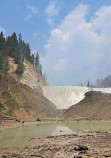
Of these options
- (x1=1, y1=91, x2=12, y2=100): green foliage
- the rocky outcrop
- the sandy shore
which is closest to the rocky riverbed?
the sandy shore

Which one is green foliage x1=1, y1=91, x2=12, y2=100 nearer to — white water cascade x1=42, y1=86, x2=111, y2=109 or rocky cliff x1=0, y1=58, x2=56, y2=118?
rocky cliff x1=0, y1=58, x2=56, y2=118

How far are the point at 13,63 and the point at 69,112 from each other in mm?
41614

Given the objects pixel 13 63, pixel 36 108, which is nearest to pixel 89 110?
pixel 36 108

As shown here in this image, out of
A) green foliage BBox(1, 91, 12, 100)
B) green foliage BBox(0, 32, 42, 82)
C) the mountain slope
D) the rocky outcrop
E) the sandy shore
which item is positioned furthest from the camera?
green foliage BBox(0, 32, 42, 82)

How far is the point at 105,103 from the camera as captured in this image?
212 ft

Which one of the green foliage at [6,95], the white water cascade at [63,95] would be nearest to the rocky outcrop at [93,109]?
the white water cascade at [63,95]

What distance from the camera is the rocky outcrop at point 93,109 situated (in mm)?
59450

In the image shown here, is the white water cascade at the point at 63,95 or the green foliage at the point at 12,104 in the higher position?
the white water cascade at the point at 63,95

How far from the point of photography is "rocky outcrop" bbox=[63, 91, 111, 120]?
5945cm

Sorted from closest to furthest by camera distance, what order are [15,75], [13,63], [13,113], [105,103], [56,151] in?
1. [56,151]
2. [13,113]
3. [105,103]
4. [15,75]
5. [13,63]

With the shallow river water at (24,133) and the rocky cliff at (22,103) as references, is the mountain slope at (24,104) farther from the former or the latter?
the shallow river water at (24,133)

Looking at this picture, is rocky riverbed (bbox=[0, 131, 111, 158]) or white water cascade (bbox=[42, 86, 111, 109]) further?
white water cascade (bbox=[42, 86, 111, 109])

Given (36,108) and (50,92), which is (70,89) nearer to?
(50,92)

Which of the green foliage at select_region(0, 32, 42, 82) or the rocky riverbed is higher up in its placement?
the green foliage at select_region(0, 32, 42, 82)
